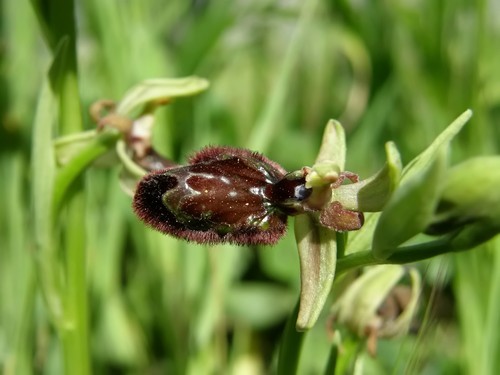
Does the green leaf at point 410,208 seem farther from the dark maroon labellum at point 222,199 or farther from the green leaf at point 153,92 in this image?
the green leaf at point 153,92

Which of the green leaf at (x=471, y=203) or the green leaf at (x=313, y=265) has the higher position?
the green leaf at (x=471, y=203)

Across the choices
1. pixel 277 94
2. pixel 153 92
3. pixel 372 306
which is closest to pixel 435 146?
pixel 372 306

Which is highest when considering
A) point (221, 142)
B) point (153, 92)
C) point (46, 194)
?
point (153, 92)

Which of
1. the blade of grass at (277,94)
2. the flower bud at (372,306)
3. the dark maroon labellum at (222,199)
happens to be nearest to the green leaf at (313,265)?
the dark maroon labellum at (222,199)

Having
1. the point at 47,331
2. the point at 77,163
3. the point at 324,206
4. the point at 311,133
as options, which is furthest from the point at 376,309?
the point at 311,133

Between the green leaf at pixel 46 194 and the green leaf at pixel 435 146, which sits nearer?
the green leaf at pixel 435 146

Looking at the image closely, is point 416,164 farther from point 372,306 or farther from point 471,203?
point 372,306

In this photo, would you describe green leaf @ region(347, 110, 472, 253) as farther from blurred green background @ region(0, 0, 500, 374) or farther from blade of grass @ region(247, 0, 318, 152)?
blade of grass @ region(247, 0, 318, 152)
